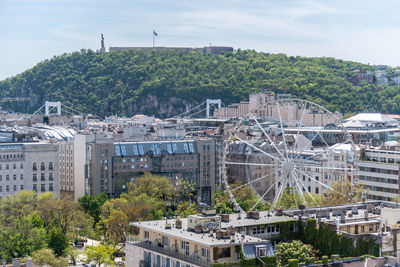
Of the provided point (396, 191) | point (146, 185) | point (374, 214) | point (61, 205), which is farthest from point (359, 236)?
point (146, 185)

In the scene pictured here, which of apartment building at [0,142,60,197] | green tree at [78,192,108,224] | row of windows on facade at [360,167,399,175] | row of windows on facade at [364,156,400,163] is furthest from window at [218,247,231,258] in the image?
apartment building at [0,142,60,197]

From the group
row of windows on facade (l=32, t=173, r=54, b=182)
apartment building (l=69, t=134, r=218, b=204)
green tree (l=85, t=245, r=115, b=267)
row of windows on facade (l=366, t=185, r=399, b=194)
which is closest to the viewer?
green tree (l=85, t=245, r=115, b=267)

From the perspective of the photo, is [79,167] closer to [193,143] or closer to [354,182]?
[193,143]

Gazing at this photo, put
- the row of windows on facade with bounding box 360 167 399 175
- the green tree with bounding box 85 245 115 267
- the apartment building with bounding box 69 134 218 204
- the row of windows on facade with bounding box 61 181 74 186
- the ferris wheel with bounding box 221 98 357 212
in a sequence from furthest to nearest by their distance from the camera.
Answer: the row of windows on facade with bounding box 61 181 74 186, the apartment building with bounding box 69 134 218 204, the row of windows on facade with bounding box 360 167 399 175, the ferris wheel with bounding box 221 98 357 212, the green tree with bounding box 85 245 115 267

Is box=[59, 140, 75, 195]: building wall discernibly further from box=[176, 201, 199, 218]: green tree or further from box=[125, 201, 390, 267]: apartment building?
box=[125, 201, 390, 267]: apartment building

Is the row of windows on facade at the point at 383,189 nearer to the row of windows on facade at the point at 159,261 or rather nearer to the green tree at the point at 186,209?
the green tree at the point at 186,209

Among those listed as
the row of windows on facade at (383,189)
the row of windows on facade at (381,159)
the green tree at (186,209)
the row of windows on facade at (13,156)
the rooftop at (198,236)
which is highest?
the row of windows on facade at (13,156)

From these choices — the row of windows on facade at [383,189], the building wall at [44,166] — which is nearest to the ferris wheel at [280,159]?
the row of windows on facade at [383,189]

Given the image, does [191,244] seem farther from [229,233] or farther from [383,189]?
[383,189]
